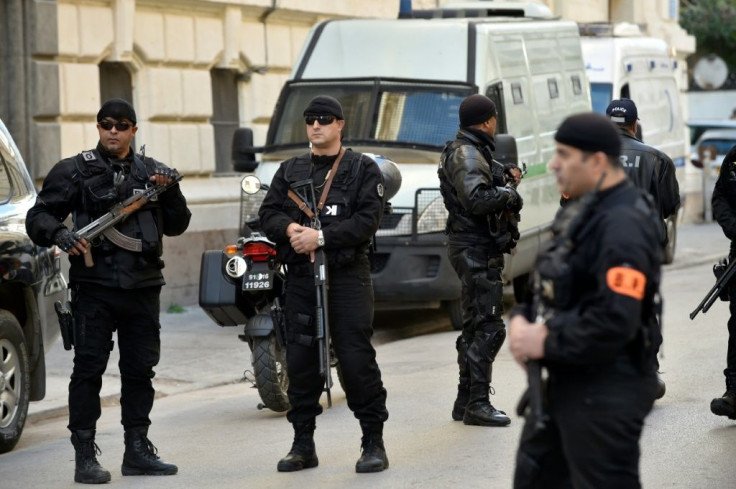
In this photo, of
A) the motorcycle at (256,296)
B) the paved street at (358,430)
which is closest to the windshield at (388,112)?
the paved street at (358,430)

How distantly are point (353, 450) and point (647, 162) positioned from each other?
7.42ft

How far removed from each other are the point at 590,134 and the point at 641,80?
15.6m

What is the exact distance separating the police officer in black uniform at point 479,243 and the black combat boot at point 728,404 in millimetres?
1115

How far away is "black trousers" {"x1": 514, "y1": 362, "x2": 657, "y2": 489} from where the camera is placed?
4.34m

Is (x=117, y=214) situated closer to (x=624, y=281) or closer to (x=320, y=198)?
(x=320, y=198)

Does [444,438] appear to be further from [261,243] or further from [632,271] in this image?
[632,271]

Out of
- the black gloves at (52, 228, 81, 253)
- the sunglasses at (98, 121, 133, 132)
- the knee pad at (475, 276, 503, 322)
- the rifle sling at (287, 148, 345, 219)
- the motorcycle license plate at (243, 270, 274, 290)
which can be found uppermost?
the sunglasses at (98, 121, 133, 132)

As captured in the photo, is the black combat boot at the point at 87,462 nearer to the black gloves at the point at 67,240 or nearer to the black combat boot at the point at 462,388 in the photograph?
the black gloves at the point at 67,240

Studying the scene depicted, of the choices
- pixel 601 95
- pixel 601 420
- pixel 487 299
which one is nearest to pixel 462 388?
pixel 487 299

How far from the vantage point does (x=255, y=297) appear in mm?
8859

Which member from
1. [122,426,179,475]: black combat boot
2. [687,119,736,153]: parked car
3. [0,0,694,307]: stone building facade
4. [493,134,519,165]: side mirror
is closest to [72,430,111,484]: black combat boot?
[122,426,179,475]: black combat boot

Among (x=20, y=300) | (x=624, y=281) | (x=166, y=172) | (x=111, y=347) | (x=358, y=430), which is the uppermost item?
(x=166, y=172)

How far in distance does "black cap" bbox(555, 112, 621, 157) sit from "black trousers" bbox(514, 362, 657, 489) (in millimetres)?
651

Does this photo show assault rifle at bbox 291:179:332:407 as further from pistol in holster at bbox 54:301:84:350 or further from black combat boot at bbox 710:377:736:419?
black combat boot at bbox 710:377:736:419
